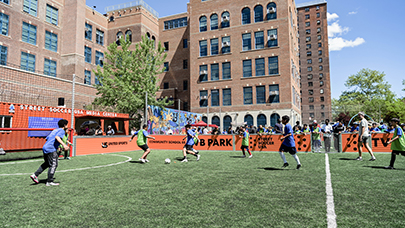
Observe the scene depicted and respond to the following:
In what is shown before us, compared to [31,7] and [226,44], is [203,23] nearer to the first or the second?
[226,44]

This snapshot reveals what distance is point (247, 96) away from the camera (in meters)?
39.5

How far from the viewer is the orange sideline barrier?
15.4 m

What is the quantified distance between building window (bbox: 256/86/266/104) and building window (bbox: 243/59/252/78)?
2.70 meters

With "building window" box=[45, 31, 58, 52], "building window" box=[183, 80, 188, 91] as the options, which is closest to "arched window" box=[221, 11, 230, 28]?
"building window" box=[183, 80, 188, 91]

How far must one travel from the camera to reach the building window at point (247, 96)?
129 ft

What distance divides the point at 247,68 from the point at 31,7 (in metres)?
33.6

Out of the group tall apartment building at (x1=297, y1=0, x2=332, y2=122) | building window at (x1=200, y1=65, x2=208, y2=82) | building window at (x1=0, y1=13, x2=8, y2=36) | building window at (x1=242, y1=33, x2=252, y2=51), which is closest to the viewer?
building window at (x1=0, y1=13, x2=8, y2=36)

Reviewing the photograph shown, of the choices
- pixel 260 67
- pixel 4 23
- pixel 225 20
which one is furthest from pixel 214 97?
pixel 4 23

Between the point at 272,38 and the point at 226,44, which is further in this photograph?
the point at 226,44

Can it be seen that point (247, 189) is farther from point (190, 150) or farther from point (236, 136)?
point (236, 136)

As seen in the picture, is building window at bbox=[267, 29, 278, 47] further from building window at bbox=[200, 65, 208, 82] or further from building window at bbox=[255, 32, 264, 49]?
building window at bbox=[200, 65, 208, 82]

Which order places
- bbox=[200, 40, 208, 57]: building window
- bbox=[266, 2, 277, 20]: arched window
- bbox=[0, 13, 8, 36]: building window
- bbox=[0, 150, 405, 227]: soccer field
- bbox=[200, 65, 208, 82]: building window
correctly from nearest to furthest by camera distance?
bbox=[0, 150, 405, 227]: soccer field < bbox=[0, 13, 8, 36]: building window < bbox=[266, 2, 277, 20]: arched window < bbox=[200, 65, 208, 82]: building window < bbox=[200, 40, 208, 57]: building window

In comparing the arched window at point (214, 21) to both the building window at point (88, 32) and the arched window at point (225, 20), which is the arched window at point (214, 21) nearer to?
the arched window at point (225, 20)

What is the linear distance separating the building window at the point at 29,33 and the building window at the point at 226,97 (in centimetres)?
2977
